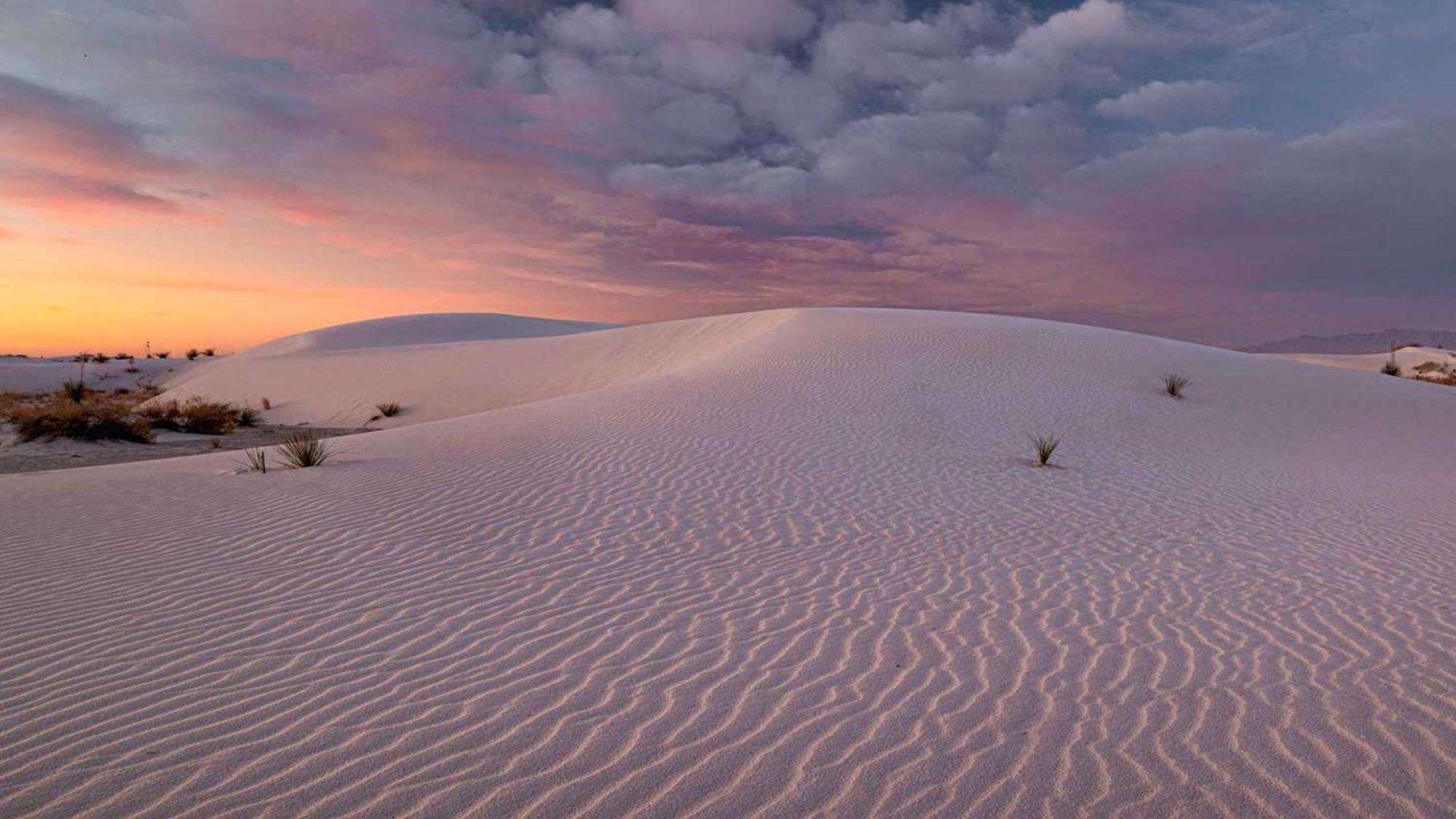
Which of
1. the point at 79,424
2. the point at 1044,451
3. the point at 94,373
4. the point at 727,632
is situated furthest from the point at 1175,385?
the point at 94,373

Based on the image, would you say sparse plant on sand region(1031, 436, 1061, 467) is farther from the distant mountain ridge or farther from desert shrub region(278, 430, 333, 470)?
the distant mountain ridge

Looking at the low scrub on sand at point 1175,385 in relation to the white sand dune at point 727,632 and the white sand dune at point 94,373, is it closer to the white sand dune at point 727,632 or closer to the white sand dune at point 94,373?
the white sand dune at point 727,632

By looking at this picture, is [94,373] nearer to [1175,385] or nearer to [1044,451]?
[1044,451]

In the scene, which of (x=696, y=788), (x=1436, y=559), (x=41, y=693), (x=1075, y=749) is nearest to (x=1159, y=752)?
(x=1075, y=749)

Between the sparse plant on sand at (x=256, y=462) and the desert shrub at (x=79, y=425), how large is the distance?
25.0 ft

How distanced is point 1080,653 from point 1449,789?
69.4 inches

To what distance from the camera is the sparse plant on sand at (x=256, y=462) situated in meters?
9.93

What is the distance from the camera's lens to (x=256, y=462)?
1019 centimetres

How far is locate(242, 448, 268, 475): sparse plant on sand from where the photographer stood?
391 inches

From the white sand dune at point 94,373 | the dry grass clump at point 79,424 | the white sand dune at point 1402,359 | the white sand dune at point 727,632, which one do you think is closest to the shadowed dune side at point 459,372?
the white sand dune at point 94,373

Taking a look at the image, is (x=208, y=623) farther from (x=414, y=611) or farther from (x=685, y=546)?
(x=685, y=546)

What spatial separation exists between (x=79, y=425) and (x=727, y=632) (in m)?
17.3

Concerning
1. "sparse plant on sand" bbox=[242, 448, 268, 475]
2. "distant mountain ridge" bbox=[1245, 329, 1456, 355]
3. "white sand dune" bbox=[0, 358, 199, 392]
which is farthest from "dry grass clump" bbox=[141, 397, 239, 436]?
"distant mountain ridge" bbox=[1245, 329, 1456, 355]

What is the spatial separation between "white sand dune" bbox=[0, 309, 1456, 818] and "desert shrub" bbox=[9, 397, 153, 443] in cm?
687
